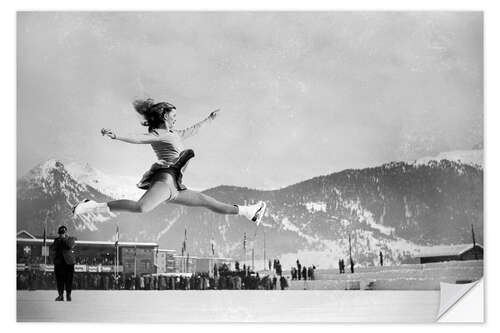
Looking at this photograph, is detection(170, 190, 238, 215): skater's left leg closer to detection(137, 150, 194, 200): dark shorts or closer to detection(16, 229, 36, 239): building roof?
detection(137, 150, 194, 200): dark shorts

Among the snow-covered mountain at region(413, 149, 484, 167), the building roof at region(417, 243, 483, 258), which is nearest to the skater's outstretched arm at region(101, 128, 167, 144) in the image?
the snow-covered mountain at region(413, 149, 484, 167)

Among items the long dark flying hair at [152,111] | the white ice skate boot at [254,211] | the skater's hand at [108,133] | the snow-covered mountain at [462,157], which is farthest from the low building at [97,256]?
the snow-covered mountain at [462,157]

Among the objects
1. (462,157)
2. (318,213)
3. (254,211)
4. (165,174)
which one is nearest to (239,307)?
(254,211)

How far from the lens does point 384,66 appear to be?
6.02 meters

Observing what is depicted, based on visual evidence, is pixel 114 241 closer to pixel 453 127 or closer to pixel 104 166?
pixel 104 166

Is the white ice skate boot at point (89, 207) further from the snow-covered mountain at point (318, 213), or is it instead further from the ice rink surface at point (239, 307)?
the ice rink surface at point (239, 307)

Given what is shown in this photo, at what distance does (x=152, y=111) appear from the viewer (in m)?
6.11

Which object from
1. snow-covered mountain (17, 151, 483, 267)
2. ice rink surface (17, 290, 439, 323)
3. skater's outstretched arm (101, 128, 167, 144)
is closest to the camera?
ice rink surface (17, 290, 439, 323)

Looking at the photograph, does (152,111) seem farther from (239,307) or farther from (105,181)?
(239,307)

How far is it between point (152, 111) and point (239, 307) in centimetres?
190

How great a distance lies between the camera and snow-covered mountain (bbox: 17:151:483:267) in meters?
5.92

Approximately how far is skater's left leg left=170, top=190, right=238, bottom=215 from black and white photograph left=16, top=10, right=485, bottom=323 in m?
0.01

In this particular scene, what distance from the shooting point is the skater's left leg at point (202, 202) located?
6.04 meters

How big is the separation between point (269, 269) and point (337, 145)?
1267 millimetres
